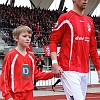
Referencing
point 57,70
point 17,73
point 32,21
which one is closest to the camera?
point 57,70

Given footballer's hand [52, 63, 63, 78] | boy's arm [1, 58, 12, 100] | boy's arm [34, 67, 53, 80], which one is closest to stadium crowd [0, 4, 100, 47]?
boy's arm [34, 67, 53, 80]

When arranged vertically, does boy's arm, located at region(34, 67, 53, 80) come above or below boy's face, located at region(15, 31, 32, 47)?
below

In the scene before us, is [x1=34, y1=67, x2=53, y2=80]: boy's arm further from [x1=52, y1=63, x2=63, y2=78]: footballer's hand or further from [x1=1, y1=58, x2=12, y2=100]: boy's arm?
[x1=1, y1=58, x2=12, y2=100]: boy's arm

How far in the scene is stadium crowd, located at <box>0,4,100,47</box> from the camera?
2239 cm

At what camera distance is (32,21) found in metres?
27.9

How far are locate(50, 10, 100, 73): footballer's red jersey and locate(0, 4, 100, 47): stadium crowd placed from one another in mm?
16066

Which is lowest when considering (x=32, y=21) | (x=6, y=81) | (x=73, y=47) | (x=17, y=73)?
(x=6, y=81)

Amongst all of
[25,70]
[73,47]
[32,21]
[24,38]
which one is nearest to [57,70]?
[73,47]

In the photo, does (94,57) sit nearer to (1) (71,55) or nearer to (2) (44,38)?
(1) (71,55)

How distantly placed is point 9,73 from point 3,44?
16.0 metres

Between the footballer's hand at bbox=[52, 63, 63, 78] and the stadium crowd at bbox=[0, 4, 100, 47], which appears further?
the stadium crowd at bbox=[0, 4, 100, 47]

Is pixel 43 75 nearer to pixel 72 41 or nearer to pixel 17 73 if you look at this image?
pixel 17 73

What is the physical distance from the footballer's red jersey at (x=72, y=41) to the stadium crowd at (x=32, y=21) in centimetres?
1607

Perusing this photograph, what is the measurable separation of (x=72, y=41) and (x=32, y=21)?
2389 cm
